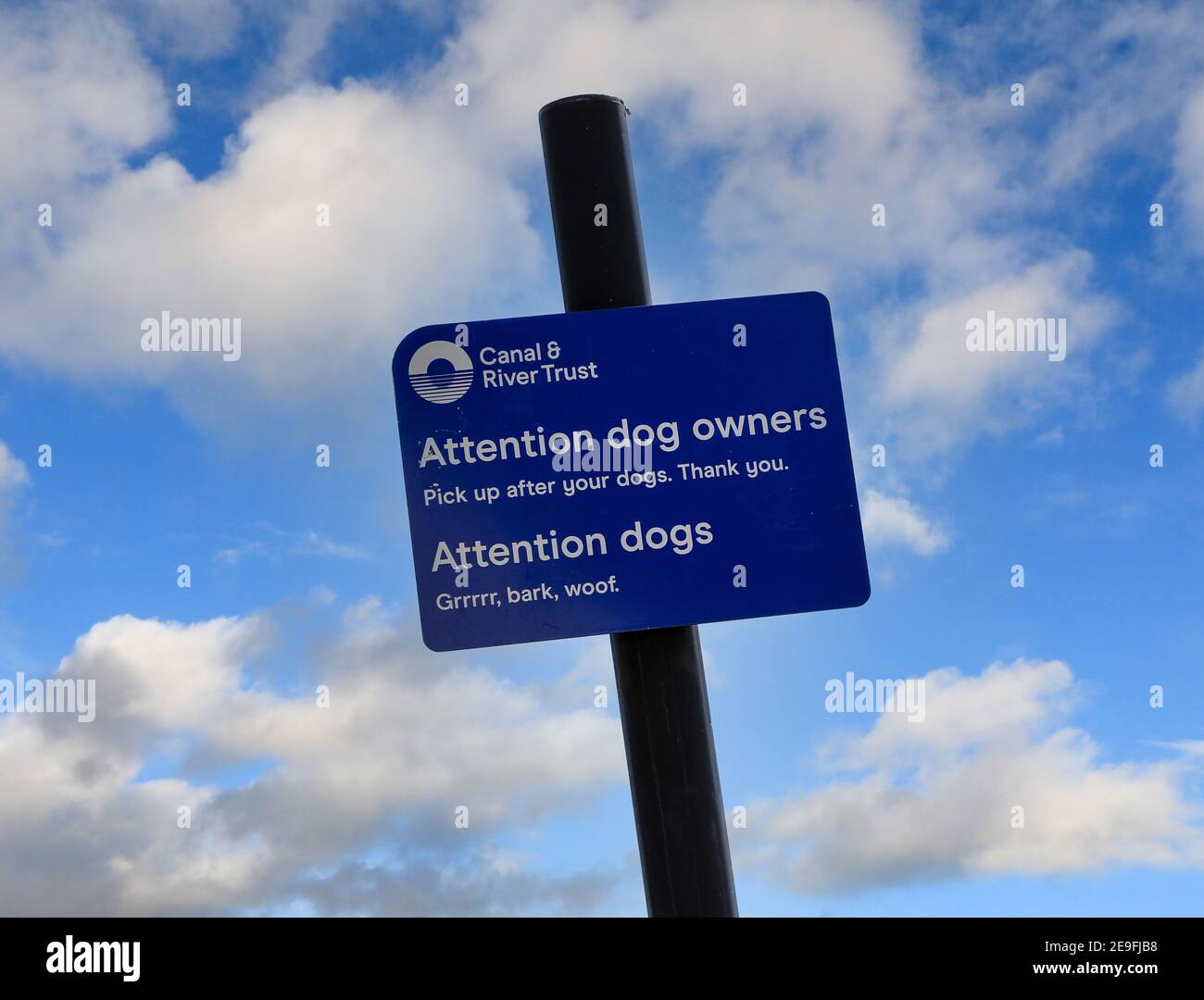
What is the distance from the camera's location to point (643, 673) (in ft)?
12.4

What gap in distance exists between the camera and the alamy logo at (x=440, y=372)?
13.1ft

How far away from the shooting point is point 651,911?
11.9ft

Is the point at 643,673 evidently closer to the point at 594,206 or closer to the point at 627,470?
the point at 627,470

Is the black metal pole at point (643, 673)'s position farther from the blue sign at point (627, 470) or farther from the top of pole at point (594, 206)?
the blue sign at point (627, 470)

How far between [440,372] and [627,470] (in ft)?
2.55
